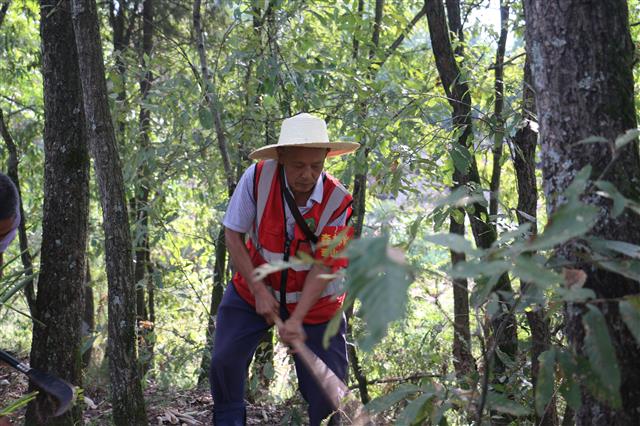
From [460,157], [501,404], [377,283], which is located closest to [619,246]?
[501,404]

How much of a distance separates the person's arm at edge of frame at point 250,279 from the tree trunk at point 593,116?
1900mm

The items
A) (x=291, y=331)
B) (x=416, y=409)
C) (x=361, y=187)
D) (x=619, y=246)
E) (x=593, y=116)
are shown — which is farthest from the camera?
(x=361, y=187)

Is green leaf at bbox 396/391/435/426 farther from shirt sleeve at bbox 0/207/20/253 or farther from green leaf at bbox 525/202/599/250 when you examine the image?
shirt sleeve at bbox 0/207/20/253

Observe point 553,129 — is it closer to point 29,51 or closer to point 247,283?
point 247,283

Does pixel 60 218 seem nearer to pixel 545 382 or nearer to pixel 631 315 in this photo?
pixel 545 382

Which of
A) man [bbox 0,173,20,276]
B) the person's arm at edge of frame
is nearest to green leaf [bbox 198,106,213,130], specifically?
the person's arm at edge of frame

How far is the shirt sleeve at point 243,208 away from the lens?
12.9 feet

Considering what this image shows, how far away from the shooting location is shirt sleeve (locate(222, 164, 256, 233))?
3.94 metres

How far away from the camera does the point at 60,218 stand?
15.2 ft

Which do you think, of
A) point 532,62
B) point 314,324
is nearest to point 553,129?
point 532,62

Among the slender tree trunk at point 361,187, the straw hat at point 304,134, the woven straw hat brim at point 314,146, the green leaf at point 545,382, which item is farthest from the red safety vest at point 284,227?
the green leaf at point 545,382

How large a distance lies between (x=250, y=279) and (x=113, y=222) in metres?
1.06

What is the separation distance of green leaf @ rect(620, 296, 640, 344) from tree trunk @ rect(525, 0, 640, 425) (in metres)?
0.33

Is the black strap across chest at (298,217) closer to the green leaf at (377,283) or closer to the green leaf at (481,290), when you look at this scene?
the green leaf at (481,290)
